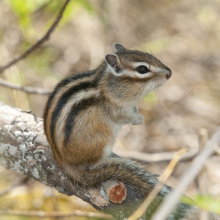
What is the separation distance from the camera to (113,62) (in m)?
2.82

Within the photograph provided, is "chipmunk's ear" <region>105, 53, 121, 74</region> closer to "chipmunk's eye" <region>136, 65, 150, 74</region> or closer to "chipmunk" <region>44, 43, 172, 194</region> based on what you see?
"chipmunk" <region>44, 43, 172, 194</region>

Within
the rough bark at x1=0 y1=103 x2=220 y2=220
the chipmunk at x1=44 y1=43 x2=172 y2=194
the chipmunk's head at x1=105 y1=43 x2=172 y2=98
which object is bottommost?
the rough bark at x1=0 y1=103 x2=220 y2=220

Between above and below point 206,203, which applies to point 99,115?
below

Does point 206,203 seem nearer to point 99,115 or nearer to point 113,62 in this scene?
point 99,115

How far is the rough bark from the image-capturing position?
220 cm

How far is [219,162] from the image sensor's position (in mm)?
4773

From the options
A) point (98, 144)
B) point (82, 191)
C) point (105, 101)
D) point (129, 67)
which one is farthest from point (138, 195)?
point (129, 67)

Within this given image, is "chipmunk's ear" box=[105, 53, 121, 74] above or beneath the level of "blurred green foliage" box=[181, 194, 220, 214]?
above

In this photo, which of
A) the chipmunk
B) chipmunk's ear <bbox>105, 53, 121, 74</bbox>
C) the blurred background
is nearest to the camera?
the chipmunk

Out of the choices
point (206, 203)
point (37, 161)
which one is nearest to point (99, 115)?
point (37, 161)

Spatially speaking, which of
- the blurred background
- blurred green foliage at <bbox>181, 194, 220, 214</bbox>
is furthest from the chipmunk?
the blurred background

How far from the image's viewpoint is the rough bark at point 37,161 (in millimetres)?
2201

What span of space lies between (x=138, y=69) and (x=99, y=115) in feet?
1.80

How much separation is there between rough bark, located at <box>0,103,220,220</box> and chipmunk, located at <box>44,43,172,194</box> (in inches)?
3.3
